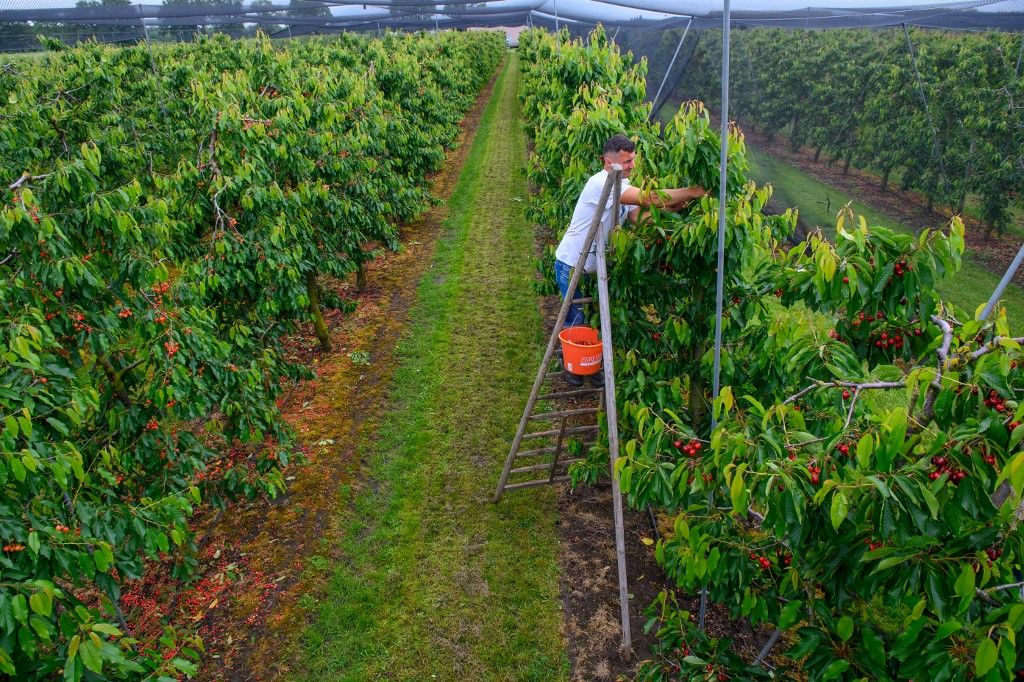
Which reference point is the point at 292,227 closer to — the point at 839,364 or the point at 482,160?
the point at 839,364

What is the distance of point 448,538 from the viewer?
5.41 meters

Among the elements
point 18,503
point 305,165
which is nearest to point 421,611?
point 18,503

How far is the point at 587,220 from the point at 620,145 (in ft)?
2.18

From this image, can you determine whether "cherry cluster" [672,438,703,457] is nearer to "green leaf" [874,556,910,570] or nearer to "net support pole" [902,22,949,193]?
"green leaf" [874,556,910,570]

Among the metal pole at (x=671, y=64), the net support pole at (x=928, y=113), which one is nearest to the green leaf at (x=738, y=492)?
the net support pole at (x=928, y=113)

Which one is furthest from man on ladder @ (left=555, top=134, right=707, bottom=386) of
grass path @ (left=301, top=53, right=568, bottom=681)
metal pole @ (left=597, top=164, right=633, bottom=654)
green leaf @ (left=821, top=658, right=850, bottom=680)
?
green leaf @ (left=821, top=658, right=850, bottom=680)

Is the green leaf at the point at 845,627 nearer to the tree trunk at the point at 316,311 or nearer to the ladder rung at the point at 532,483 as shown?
the ladder rung at the point at 532,483

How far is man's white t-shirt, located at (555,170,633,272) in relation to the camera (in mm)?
4504

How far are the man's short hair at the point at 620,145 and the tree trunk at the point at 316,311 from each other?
15.5ft

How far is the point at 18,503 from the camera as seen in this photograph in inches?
115

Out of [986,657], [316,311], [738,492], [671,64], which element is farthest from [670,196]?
[671,64]

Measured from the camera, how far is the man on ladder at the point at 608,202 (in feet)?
12.9

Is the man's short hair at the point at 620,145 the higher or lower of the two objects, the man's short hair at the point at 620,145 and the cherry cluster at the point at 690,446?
the higher

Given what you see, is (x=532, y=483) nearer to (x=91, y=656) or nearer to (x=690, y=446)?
(x=690, y=446)
